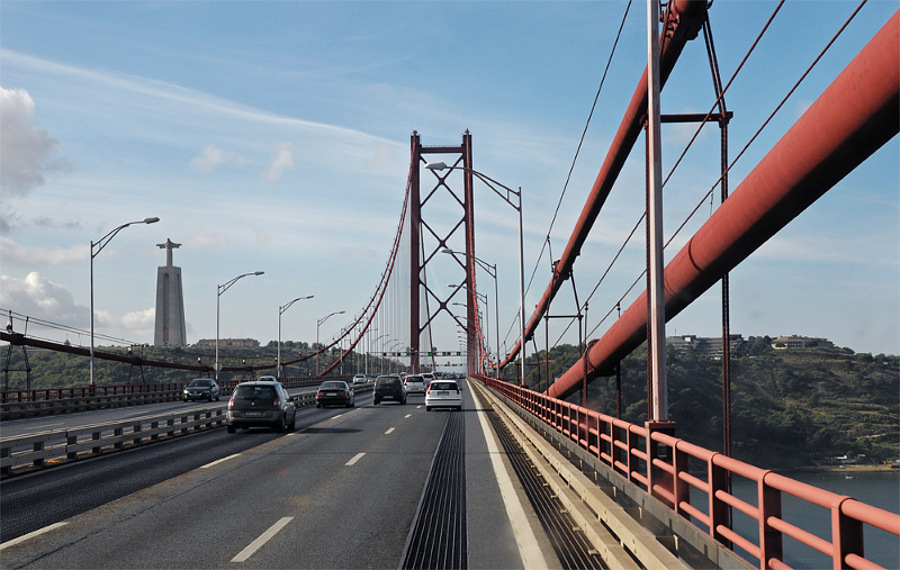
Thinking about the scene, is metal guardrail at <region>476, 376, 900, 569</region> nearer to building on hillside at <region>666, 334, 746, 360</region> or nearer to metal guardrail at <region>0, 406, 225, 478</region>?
metal guardrail at <region>0, 406, 225, 478</region>

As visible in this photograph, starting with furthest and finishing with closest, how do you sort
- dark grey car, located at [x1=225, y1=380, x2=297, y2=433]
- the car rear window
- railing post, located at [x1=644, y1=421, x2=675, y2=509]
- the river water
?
the river water
the car rear window
dark grey car, located at [x1=225, y1=380, x2=297, y2=433]
railing post, located at [x1=644, y1=421, x2=675, y2=509]

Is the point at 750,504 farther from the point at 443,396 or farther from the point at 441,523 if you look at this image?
the point at 443,396

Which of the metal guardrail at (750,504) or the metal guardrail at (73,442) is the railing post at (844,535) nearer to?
the metal guardrail at (750,504)

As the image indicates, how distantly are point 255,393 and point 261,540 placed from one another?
689 inches

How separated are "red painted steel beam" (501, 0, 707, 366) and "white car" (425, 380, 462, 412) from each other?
6.86 metres

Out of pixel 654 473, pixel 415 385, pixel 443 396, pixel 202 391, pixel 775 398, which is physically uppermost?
pixel 654 473

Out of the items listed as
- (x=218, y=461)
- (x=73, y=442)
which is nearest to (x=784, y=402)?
(x=218, y=461)

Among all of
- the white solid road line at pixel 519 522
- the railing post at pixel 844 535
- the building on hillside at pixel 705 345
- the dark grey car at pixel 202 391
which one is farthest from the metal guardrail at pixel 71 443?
the building on hillside at pixel 705 345

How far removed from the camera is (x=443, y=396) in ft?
127

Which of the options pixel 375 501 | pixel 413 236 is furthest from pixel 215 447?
pixel 413 236

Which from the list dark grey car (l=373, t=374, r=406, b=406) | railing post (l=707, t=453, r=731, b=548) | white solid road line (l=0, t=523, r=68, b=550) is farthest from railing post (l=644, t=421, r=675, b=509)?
dark grey car (l=373, t=374, r=406, b=406)

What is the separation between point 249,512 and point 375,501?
184 centimetres

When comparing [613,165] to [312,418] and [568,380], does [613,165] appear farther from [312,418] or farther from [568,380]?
[312,418]

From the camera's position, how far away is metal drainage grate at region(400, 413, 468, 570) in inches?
325
